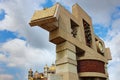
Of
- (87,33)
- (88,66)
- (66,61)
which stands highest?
(87,33)

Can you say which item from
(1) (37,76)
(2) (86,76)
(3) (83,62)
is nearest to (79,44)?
(3) (83,62)

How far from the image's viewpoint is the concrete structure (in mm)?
15422

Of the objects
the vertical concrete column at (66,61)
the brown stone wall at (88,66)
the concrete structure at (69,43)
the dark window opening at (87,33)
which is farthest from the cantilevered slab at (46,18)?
the dark window opening at (87,33)

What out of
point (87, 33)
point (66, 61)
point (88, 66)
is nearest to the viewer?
point (66, 61)

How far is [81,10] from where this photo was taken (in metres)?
21.0

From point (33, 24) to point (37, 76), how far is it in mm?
31465

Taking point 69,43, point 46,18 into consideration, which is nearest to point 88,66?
point 69,43

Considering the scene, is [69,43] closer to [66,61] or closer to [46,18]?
[66,61]

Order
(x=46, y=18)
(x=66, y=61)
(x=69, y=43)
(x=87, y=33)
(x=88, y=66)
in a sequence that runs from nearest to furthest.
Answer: (x=46, y=18) → (x=66, y=61) → (x=69, y=43) → (x=88, y=66) → (x=87, y=33)

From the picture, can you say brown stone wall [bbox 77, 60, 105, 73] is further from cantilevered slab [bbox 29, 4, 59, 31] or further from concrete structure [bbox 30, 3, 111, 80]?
cantilevered slab [bbox 29, 4, 59, 31]

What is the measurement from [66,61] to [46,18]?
3.86m

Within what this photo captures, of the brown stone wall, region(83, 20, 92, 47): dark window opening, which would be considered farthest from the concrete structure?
region(83, 20, 92, 47): dark window opening

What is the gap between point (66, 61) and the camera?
1561 cm

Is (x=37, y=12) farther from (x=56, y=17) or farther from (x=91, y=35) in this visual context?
(x=91, y=35)
